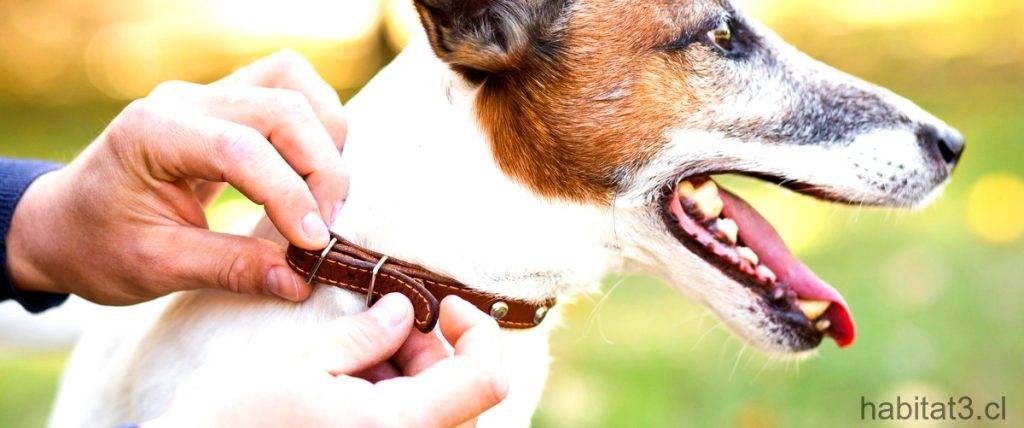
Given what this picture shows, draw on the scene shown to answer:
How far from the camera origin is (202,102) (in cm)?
196

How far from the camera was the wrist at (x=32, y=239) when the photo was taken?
6.90 feet

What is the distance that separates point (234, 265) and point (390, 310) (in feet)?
1.07

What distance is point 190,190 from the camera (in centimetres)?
198

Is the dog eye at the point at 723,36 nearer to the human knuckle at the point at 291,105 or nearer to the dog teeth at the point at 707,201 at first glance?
the dog teeth at the point at 707,201

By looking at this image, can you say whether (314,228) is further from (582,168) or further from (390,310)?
(582,168)

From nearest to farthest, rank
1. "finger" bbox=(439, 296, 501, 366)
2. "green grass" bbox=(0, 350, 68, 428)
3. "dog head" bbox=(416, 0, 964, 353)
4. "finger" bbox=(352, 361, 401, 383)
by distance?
"finger" bbox=(439, 296, 501, 366)
"finger" bbox=(352, 361, 401, 383)
"dog head" bbox=(416, 0, 964, 353)
"green grass" bbox=(0, 350, 68, 428)

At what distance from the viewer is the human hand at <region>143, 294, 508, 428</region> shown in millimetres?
1517

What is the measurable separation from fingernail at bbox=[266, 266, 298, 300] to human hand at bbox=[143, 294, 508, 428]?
0.58ft

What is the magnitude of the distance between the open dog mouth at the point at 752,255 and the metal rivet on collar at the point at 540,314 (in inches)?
11.4

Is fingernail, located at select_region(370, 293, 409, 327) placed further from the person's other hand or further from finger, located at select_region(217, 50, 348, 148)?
finger, located at select_region(217, 50, 348, 148)

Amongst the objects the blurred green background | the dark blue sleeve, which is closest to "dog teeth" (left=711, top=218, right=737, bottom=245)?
the blurred green background

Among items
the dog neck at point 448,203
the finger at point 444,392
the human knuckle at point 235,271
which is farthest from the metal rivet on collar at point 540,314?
the human knuckle at point 235,271

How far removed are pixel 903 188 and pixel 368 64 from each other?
Result: 8.62 metres

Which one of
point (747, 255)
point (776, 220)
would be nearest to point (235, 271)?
point (747, 255)
